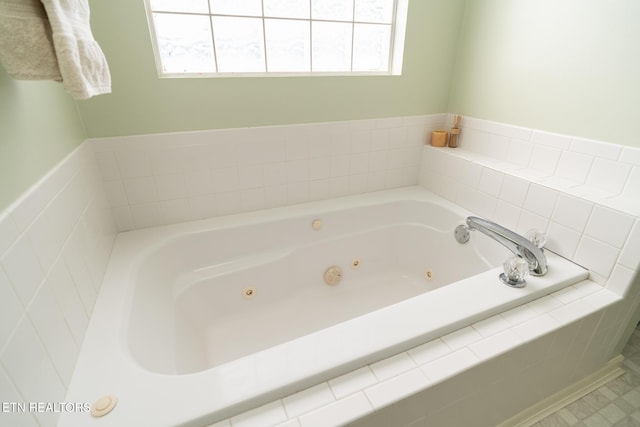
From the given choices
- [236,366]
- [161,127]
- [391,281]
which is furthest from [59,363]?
[391,281]

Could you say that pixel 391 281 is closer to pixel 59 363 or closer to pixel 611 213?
pixel 611 213

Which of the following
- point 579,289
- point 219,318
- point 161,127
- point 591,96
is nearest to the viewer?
point 579,289

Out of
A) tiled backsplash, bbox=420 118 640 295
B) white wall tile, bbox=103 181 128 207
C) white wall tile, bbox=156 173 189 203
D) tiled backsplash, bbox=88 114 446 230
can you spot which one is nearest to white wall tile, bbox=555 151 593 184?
tiled backsplash, bbox=420 118 640 295

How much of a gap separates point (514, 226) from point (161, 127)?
1776 mm

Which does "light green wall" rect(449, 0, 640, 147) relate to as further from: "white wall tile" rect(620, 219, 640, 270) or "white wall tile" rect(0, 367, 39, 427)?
"white wall tile" rect(0, 367, 39, 427)

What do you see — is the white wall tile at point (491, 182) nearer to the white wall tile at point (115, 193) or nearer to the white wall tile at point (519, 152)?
the white wall tile at point (519, 152)

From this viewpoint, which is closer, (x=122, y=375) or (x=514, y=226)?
(x=122, y=375)

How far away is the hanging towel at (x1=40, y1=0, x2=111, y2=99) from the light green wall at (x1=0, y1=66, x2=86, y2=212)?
16cm

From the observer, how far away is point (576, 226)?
1.26 metres

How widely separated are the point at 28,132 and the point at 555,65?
201 cm

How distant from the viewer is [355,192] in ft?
6.55

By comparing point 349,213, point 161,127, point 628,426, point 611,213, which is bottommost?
point 628,426

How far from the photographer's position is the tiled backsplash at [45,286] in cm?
60

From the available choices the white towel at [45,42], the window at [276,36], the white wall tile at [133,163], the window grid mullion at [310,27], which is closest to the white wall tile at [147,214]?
the white wall tile at [133,163]
